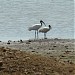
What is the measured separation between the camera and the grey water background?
2608 centimetres

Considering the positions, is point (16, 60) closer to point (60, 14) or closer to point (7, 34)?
point (7, 34)

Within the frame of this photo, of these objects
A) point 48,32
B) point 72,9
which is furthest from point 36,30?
point 72,9

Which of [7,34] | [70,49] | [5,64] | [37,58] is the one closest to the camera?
[5,64]

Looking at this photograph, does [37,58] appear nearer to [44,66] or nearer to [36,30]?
[44,66]

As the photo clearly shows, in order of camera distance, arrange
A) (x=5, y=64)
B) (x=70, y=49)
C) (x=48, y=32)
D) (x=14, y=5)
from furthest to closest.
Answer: (x=14, y=5), (x=48, y=32), (x=70, y=49), (x=5, y=64)

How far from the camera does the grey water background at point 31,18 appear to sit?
26.1m

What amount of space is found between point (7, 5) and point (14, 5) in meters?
0.67

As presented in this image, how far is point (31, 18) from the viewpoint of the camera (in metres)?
33.5

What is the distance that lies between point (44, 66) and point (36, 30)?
17523 mm

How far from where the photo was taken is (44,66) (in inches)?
405

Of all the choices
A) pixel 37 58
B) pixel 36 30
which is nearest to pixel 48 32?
pixel 36 30

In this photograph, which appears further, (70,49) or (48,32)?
(48,32)

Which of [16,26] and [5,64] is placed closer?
[5,64]

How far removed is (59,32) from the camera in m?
26.5
